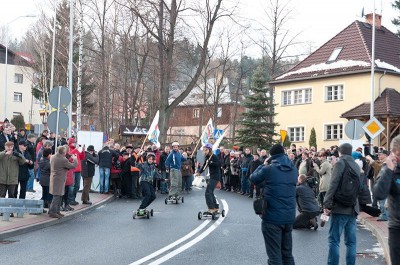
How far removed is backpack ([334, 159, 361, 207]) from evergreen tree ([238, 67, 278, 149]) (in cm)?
3920

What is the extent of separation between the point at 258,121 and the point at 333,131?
614cm

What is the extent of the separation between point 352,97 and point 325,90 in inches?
109

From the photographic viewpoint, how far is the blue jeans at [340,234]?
9.74 metres

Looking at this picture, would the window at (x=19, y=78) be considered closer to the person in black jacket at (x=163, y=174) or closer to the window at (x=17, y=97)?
the window at (x=17, y=97)

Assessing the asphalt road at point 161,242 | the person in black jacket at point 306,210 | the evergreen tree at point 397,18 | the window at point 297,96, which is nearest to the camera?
the asphalt road at point 161,242

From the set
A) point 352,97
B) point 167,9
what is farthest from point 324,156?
point 352,97

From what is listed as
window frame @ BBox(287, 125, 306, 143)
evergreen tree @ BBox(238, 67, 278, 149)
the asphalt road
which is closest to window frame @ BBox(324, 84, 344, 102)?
window frame @ BBox(287, 125, 306, 143)

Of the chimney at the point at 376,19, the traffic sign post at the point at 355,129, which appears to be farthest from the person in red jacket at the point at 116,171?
the chimney at the point at 376,19

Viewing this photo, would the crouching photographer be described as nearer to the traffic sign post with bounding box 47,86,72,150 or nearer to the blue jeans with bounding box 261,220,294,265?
the traffic sign post with bounding box 47,86,72,150

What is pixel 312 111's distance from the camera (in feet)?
174

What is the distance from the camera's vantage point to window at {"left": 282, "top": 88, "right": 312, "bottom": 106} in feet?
176

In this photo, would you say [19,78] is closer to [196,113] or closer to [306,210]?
[196,113]

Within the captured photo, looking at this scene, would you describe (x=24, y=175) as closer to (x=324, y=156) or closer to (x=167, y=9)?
(x=324, y=156)

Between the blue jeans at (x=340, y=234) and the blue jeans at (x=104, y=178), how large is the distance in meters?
15.0
